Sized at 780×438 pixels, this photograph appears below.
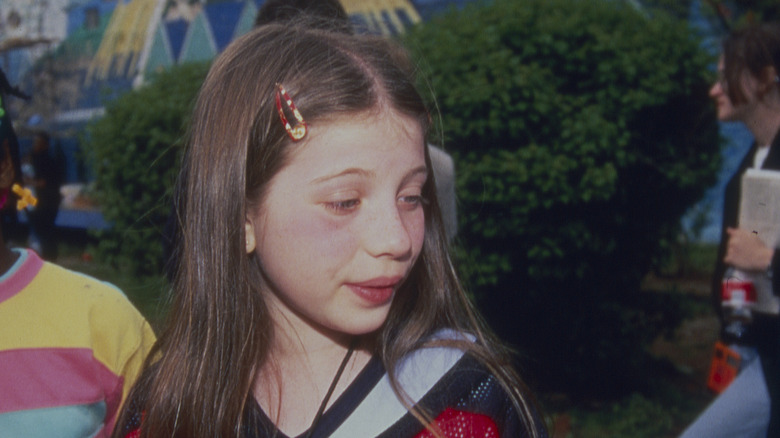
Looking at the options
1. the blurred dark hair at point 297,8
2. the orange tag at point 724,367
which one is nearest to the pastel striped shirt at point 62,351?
the blurred dark hair at point 297,8

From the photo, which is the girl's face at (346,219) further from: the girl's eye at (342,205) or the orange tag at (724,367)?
the orange tag at (724,367)

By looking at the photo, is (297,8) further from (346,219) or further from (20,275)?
(346,219)

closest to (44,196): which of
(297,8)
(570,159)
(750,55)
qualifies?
(570,159)

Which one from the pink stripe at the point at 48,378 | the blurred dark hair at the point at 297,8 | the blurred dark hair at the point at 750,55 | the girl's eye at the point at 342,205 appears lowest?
the blurred dark hair at the point at 750,55

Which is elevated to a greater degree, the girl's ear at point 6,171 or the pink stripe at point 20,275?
the girl's ear at point 6,171

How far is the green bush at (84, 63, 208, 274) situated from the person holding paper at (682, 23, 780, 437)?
3.27 m

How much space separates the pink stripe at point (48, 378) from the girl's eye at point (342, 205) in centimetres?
62

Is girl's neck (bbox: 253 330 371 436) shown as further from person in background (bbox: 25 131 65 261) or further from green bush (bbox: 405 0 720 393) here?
person in background (bbox: 25 131 65 261)

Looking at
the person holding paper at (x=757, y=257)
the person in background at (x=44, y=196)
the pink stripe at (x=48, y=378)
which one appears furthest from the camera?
the person in background at (x=44, y=196)

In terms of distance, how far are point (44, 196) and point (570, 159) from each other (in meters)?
5.16

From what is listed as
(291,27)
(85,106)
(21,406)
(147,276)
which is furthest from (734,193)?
(85,106)

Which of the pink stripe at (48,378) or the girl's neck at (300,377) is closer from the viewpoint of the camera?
the girl's neck at (300,377)

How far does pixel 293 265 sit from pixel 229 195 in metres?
0.18

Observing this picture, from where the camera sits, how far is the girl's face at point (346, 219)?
4.20 ft
